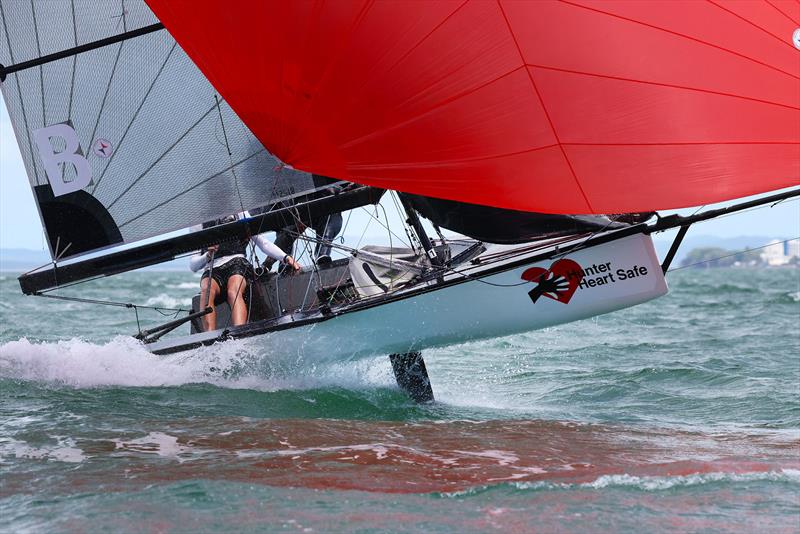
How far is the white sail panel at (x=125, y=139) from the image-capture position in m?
6.57

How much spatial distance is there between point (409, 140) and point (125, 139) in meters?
2.24

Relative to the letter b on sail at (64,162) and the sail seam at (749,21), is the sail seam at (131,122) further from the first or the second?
the sail seam at (749,21)

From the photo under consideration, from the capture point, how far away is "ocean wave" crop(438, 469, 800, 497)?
4.42 m

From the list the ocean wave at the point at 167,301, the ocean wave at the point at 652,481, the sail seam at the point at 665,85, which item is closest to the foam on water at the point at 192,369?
the ocean wave at the point at 652,481

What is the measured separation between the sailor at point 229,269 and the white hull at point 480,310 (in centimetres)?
55

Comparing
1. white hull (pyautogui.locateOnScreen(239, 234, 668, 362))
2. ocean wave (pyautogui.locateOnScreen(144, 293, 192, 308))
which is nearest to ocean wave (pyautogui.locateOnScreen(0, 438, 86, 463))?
white hull (pyautogui.locateOnScreen(239, 234, 668, 362))

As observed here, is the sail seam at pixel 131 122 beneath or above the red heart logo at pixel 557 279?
above

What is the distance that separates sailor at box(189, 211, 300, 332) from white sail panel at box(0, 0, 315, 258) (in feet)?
1.26

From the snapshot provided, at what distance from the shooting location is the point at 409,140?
548cm

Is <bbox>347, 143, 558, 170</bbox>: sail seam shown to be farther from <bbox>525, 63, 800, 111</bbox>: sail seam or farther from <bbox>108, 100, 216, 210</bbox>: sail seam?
<bbox>108, 100, 216, 210</bbox>: sail seam

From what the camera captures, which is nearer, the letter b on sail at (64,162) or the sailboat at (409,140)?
the sailboat at (409,140)

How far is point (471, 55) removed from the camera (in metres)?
5.18

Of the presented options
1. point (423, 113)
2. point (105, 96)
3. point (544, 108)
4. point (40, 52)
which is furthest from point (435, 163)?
point (40, 52)

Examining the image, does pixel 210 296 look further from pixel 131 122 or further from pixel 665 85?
pixel 665 85
